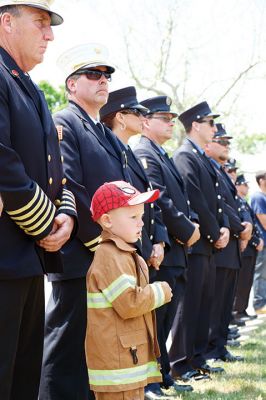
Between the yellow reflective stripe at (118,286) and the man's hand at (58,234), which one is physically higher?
the man's hand at (58,234)

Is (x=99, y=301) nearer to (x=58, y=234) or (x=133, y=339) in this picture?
(x=133, y=339)

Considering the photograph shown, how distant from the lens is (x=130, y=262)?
12.4 feet

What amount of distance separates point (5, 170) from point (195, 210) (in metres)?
3.74

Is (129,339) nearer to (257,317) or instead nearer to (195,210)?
(195,210)

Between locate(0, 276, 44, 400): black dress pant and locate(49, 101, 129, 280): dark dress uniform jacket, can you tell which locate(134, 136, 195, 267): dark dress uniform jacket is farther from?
locate(0, 276, 44, 400): black dress pant

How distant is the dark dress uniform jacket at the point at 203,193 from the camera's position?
6.72 meters

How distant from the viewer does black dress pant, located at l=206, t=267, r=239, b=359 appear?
751 cm

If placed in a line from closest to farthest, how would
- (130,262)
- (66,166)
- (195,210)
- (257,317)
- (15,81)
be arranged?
(15,81), (130,262), (66,166), (195,210), (257,317)

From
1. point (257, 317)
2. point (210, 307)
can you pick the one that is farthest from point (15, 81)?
point (257, 317)

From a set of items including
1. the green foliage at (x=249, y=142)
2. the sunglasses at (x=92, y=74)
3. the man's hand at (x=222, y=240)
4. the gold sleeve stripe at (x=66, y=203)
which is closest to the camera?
the gold sleeve stripe at (x=66, y=203)

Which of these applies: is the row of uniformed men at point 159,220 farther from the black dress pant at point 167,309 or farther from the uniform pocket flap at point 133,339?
the uniform pocket flap at point 133,339

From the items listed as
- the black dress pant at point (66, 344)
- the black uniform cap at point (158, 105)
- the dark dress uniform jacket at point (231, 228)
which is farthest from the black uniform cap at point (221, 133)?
the black dress pant at point (66, 344)

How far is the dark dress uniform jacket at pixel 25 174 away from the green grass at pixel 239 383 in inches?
92.8

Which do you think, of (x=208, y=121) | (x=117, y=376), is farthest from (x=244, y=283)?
(x=117, y=376)
